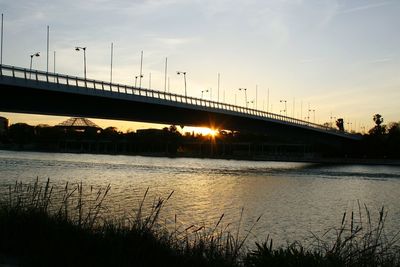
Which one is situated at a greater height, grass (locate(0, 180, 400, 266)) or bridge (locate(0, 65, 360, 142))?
bridge (locate(0, 65, 360, 142))

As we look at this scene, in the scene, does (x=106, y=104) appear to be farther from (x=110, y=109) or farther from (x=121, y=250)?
(x=121, y=250)

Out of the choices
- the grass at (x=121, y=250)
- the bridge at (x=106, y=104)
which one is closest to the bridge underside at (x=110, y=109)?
the bridge at (x=106, y=104)

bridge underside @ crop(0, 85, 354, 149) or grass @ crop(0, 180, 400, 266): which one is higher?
bridge underside @ crop(0, 85, 354, 149)

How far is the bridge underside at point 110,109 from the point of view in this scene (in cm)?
4831

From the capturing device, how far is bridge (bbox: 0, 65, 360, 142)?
47.1 m

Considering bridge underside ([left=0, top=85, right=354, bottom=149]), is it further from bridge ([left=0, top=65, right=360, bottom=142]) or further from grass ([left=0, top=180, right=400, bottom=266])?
grass ([left=0, top=180, right=400, bottom=266])

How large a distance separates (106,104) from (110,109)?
143 cm

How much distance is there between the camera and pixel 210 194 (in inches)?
1758

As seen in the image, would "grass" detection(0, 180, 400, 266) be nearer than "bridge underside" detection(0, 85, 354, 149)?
Yes

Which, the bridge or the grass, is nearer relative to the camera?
the grass

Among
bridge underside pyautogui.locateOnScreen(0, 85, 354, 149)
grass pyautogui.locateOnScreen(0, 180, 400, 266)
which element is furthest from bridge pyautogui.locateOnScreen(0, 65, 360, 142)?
grass pyautogui.locateOnScreen(0, 180, 400, 266)

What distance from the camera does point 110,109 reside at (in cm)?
6084

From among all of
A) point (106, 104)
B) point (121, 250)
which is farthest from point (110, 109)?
point (121, 250)

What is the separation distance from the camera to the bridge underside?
4831 centimetres
